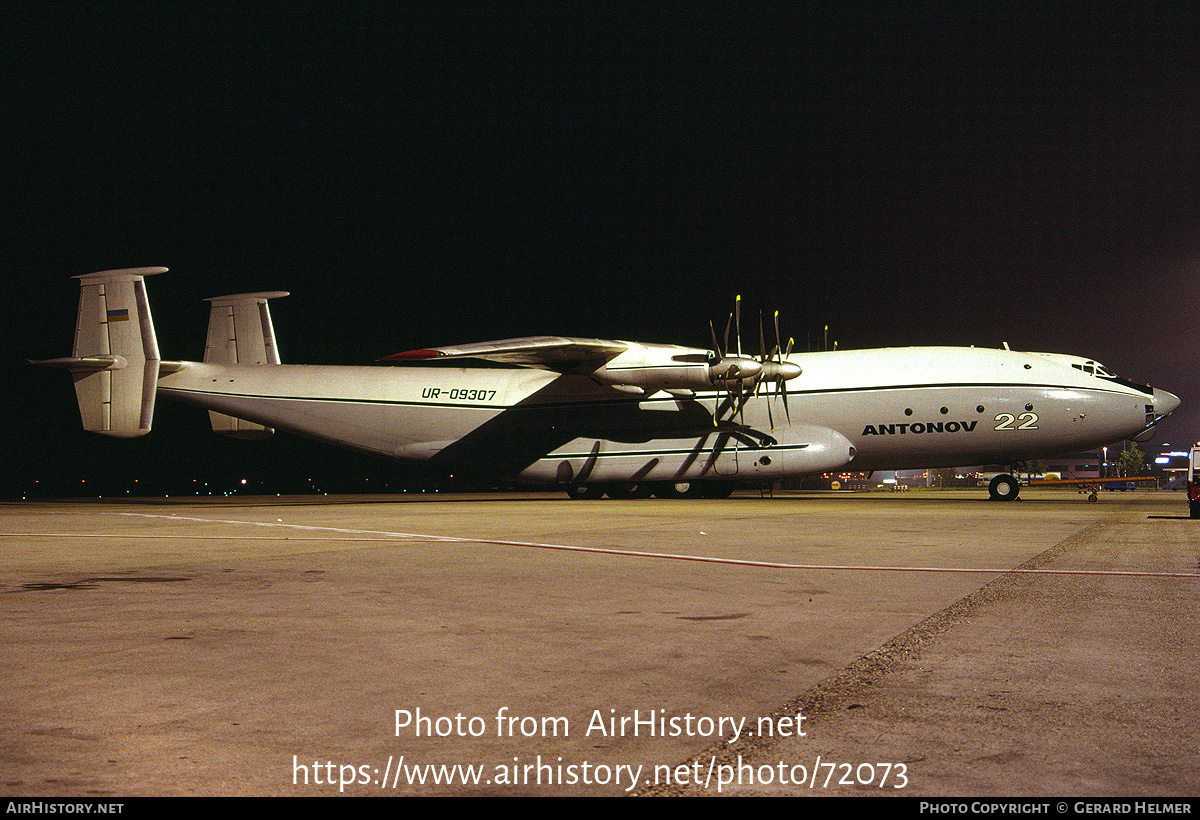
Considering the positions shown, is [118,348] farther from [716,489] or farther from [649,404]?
[716,489]

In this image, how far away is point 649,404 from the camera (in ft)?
107

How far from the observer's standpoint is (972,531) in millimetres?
16344

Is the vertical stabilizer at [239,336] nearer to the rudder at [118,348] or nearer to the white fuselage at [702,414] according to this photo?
the white fuselage at [702,414]

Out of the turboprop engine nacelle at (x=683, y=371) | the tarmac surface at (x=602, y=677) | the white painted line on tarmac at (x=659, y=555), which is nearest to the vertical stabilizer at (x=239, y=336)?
the turboprop engine nacelle at (x=683, y=371)

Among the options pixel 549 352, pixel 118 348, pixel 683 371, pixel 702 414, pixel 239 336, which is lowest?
pixel 702 414

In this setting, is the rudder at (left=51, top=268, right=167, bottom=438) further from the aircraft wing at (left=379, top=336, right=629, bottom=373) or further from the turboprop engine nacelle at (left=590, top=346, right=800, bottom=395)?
the turboprop engine nacelle at (left=590, top=346, right=800, bottom=395)

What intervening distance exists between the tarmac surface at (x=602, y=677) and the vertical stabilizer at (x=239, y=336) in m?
26.6

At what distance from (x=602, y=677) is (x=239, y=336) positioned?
3523 centimetres

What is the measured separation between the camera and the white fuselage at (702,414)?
3005 cm

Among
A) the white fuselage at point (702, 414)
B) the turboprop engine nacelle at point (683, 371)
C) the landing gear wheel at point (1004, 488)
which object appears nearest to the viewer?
the turboprop engine nacelle at point (683, 371)

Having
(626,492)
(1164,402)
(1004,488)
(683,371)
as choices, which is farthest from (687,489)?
(1164,402)

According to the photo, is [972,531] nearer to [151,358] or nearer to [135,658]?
[135,658]

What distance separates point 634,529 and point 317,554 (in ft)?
21.3

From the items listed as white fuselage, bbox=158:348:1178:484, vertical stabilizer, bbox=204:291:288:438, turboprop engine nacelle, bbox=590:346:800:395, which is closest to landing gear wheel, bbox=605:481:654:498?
white fuselage, bbox=158:348:1178:484
